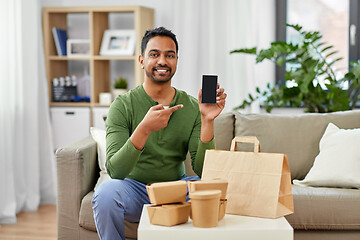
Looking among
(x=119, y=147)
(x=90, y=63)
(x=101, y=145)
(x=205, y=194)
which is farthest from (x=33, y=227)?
(x=205, y=194)

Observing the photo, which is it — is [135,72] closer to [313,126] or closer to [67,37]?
[67,37]

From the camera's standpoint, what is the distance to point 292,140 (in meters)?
2.75

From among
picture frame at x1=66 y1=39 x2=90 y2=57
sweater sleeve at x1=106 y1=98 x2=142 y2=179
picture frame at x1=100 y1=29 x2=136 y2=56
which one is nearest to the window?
picture frame at x1=100 y1=29 x2=136 y2=56

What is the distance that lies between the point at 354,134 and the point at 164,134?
102 centimetres

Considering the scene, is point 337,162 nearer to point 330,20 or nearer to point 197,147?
point 197,147

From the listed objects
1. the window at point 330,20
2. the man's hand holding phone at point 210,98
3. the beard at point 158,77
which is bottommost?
the man's hand holding phone at point 210,98

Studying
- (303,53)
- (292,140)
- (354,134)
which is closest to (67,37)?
(303,53)

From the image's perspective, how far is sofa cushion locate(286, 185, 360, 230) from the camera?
7.59 ft

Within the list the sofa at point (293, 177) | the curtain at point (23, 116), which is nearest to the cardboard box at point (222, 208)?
the sofa at point (293, 177)

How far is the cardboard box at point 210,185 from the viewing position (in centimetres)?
155

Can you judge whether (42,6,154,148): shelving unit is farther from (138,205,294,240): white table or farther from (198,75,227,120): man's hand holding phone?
(138,205,294,240): white table

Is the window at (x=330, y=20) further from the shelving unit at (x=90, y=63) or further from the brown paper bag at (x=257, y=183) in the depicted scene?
the brown paper bag at (x=257, y=183)

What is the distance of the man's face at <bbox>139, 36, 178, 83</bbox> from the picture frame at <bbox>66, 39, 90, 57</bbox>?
2071 millimetres

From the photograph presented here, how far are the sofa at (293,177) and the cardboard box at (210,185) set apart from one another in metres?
0.82
